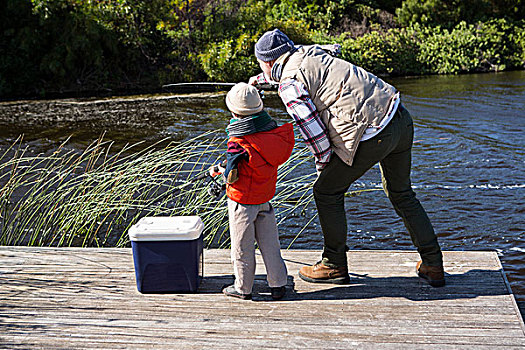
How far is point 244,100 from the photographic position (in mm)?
3068

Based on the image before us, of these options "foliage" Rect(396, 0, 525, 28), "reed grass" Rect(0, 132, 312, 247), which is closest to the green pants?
"reed grass" Rect(0, 132, 312, 247)

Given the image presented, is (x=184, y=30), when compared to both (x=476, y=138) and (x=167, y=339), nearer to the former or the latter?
(x=476, y=138)

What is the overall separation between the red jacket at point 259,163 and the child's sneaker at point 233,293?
554 millimetres

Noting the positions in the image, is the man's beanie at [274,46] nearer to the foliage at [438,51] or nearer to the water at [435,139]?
the water at [435,139]

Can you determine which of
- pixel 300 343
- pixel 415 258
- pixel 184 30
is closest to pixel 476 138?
pixel 415 258

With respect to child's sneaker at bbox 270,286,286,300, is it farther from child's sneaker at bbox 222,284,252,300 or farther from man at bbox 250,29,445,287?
man at bbox 250,29,445,287

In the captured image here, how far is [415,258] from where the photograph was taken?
3.91 metres

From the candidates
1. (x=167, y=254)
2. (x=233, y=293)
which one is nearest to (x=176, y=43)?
(x=167, y=254)

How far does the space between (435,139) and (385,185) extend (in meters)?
7.03

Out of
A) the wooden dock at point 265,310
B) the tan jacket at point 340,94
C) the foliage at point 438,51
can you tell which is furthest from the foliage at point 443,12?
the tan jacket at point 340,94

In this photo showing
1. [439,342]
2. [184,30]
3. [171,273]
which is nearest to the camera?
[439,342]

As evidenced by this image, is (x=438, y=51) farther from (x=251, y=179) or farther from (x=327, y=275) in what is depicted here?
(x=251, y=179)

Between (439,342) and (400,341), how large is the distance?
0.18 metres

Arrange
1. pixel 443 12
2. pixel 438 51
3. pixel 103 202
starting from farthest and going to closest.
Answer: pixel 443 12 → pixel 438 51 → pixel 103 202
